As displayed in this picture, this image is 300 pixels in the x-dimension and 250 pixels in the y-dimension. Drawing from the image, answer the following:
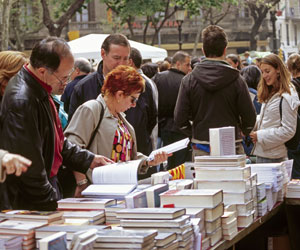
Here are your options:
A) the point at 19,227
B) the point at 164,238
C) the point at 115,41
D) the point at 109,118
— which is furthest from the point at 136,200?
the point at 115,41

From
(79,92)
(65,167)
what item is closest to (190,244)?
(65,167)

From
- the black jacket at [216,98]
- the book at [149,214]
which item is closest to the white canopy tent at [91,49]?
the black jacket at [216,98]

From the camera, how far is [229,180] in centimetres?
459

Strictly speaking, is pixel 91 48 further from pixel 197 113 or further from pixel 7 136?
pixel 7 136

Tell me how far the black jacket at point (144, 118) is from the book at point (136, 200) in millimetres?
Answer: 2410

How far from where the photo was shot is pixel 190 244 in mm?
3631

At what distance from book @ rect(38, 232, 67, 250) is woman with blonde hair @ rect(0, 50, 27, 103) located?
205 cm

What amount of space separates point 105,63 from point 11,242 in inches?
122

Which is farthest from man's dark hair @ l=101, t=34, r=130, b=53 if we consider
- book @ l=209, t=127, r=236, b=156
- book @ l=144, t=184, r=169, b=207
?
book @ l=144, t=184, r=169, b=207

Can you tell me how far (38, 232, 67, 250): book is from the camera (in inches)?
113

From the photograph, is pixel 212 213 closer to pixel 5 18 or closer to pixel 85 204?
pixel 85 204

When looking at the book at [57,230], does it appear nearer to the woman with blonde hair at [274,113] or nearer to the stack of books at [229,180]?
the stack of books at [229,180]

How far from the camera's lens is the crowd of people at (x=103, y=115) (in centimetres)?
400

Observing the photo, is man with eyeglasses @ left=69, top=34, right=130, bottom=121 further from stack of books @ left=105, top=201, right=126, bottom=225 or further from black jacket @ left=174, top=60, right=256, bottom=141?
stack of books @ left=105, top=201, right=126, bottom=225
